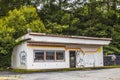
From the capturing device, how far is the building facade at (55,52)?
31703 millimetres

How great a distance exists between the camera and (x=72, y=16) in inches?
1943

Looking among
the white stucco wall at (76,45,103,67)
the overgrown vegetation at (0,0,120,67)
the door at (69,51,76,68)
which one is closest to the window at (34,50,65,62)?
the door at (69,51,76,68)

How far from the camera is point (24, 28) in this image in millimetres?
40469

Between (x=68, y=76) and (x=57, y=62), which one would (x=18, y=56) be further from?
(x=68, y=76)

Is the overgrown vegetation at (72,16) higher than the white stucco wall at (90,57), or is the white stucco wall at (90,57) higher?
the overgrown vegetation at (72,16)

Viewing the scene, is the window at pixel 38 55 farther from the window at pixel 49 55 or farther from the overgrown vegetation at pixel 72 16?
the overgrown vegetation at pixel 72 16

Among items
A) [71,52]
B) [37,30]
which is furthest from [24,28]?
[71,52]

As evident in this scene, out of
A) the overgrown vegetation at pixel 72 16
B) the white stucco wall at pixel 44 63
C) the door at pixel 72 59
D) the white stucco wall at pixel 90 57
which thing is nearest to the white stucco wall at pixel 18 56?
the white stucco wall at pixel 44 63

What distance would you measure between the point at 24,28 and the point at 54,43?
8545mm

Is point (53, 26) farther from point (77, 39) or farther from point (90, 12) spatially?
point (77, 39)

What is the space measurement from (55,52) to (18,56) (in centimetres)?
430

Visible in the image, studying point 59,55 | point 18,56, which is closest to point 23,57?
point 18,56

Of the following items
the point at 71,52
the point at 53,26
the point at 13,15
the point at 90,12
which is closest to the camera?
the point at 71,52

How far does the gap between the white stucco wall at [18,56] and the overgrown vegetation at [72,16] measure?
Answer: 657 centimetres
